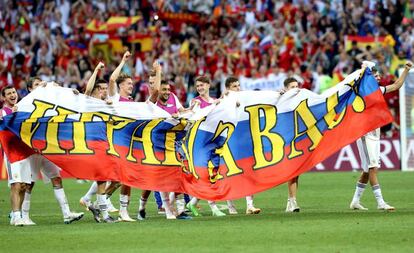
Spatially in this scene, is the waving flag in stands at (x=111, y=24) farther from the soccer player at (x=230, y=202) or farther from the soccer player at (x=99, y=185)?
the soccer player at (x=230, y=202)

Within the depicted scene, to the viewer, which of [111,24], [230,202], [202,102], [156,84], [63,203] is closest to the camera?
[63,203]

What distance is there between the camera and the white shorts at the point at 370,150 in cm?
2053

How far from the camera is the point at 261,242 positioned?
50.1 feet

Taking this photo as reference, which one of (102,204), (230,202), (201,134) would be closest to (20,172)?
(102,204)

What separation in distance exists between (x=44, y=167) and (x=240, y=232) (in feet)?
14.3

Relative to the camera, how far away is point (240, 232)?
16469 mm

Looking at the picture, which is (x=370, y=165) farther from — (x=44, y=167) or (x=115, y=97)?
(x=44, y=167)

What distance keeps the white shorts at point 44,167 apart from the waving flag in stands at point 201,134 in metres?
0.20

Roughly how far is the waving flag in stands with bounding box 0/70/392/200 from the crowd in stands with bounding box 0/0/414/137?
49.0 feet

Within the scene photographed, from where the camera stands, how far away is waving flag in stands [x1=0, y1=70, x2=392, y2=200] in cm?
1911

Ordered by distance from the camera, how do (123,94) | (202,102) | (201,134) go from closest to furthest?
(201,134) < (123,94) < (202,102)

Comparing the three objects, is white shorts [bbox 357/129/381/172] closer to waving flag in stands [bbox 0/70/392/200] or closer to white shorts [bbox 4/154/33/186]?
waving flag in stands [bbox 0/70/392/200]

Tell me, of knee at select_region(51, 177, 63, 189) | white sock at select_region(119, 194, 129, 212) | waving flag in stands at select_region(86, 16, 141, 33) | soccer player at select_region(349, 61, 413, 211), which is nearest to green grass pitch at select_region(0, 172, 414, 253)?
soccer player at select_region(349, 61, 413, 211)

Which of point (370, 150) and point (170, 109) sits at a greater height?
point (170, 109)
